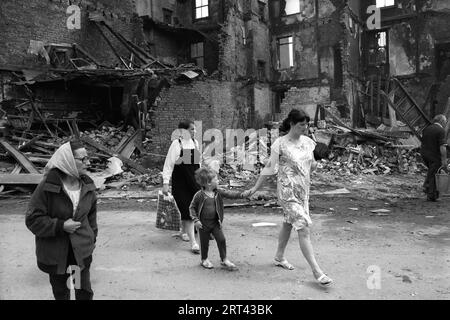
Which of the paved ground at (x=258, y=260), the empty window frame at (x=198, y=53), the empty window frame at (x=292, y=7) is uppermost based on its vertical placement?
the empty window frame at (x=292, y=7)

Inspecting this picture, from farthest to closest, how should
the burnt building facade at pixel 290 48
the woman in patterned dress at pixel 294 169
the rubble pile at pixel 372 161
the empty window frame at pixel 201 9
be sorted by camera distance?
the empty window frame at pixel 201 9, the burnt building facade at pixel 290 48, the rubble pile at pixel 372 161, the woman in patterned dress at pixel 294 169

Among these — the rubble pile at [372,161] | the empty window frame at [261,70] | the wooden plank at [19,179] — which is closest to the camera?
the wooden plank at [19,179]

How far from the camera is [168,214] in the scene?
223 inches

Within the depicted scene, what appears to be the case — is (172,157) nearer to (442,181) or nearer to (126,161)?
(442,181)

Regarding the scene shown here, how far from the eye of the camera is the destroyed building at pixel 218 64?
51.2ft

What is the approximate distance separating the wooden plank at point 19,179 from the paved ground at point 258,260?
2832 millimetres

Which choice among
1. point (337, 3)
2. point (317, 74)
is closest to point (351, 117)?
point (317, 74)

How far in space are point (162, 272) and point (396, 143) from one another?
12.9 meters

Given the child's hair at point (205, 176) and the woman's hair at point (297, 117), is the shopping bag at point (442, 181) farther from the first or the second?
the child's hair at point (205, 176)

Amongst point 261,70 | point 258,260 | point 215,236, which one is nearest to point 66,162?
point 215,236

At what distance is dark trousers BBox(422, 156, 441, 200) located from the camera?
855 cm

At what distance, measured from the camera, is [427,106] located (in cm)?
2438

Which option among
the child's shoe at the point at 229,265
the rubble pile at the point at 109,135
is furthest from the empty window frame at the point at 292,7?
the child's shoe at the point at 229,265
